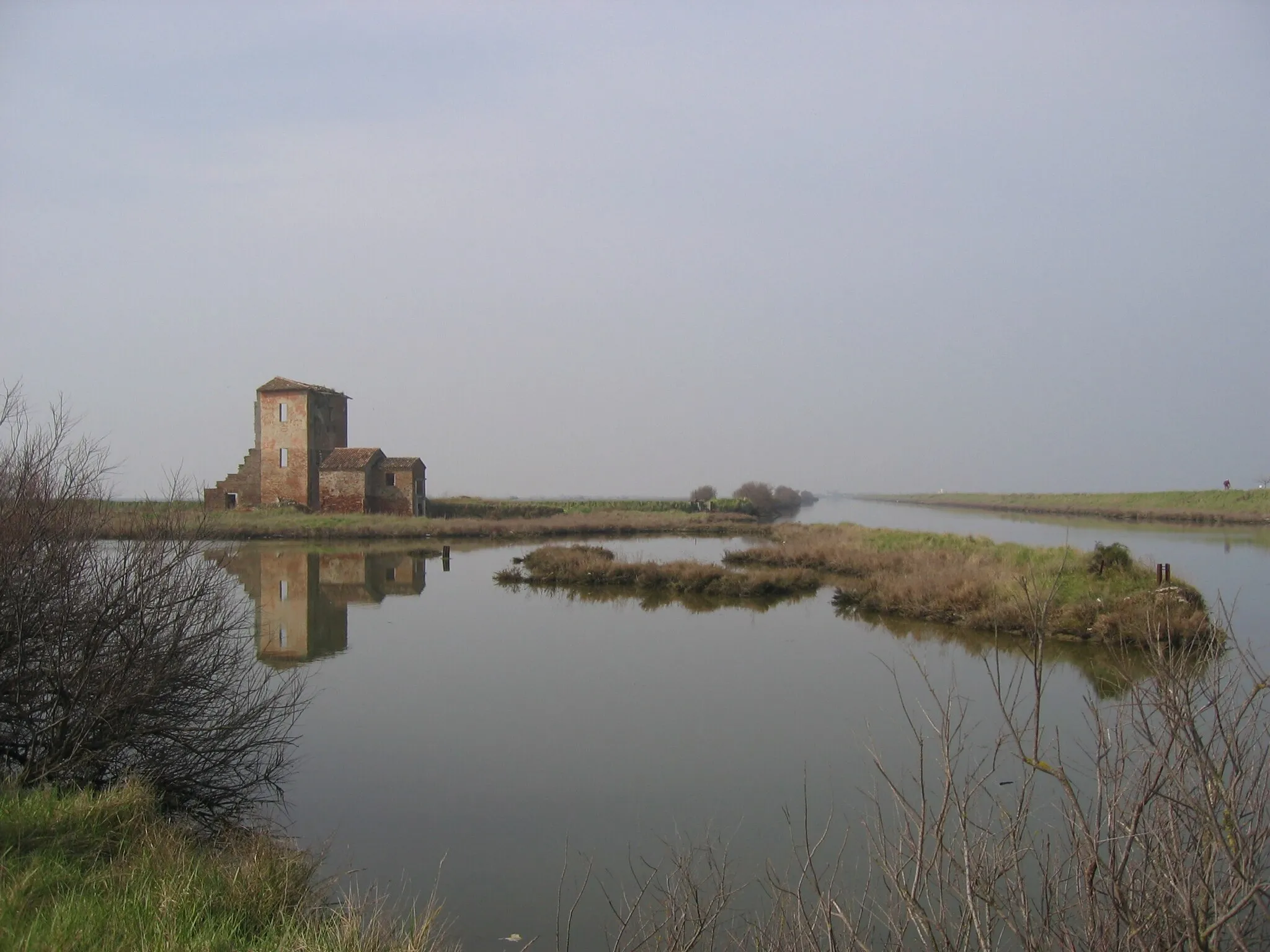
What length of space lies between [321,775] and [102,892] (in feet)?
14.3

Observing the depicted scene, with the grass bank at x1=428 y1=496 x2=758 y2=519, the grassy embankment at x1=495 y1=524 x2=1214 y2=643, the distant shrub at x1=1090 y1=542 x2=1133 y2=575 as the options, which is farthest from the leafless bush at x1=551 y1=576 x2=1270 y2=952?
the grass bank at x1=428 y1=496 x2=758 y2=519

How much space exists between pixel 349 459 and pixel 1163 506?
68.4 m

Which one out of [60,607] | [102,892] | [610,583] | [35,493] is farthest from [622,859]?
[610,583]

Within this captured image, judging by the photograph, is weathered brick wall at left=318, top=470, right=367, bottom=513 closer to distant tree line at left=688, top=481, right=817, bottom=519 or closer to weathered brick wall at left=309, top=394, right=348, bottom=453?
weathered brick wall at left=309, top=394, right=348, bottom=453

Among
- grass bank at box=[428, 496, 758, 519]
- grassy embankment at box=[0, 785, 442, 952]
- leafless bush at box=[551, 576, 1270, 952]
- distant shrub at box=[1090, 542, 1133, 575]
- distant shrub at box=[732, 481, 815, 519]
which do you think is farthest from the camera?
Result: distant shrub at box=[732, 481, 815, 519]

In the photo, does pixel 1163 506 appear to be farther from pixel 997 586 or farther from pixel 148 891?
pixel 148 891

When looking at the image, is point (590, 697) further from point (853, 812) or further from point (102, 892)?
point (102, 892)

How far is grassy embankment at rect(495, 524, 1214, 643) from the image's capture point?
53.2ft

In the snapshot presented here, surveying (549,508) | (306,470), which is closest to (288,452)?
(306,470)

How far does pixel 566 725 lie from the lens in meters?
10.9

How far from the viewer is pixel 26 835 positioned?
5340mm

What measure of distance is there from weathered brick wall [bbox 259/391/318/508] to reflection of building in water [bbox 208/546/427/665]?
405 inches

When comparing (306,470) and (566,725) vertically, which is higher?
(306,470)

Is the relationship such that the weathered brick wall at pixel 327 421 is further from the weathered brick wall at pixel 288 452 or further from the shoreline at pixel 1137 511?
the shoreline at pixel 1137 511
